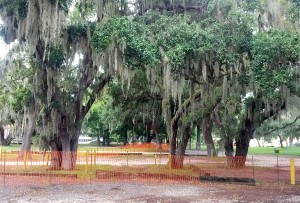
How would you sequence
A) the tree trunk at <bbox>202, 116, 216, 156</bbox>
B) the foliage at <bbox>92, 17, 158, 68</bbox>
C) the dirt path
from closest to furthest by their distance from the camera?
the dirt path → the foliage at <bbox>92, 17, 158, 68</bbox> → the tree trunk at <bbox>202, 116, 216, 156</bbox>

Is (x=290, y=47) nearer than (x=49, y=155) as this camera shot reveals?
Yes

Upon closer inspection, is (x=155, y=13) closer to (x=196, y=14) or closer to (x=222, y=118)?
(x=196, y=14)

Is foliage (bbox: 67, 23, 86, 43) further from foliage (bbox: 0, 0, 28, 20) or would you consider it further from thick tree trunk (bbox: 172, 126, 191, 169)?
thick tree trunk (bbox: 172, 126, 191, 169)

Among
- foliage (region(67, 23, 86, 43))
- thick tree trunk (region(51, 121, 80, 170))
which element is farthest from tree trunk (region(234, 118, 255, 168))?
foliage (region(67, 23, 86, 43))

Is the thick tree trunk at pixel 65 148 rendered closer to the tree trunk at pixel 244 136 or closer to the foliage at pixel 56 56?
the foliage at pixel 56 56

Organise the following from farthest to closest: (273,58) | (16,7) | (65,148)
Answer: (65,148) < (16,7) < (273,58)

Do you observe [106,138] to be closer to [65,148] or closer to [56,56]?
[65,148]

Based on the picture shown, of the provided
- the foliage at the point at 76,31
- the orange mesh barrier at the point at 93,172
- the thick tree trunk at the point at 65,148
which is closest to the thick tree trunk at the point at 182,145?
the orange mesh barrier at the point at 93,172

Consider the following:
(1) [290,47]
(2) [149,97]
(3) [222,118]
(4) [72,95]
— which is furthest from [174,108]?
(1) [290,47]

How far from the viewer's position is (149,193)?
11094mm

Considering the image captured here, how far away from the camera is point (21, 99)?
20.2 meters

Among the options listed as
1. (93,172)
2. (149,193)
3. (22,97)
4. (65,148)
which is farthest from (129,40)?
(22,97)

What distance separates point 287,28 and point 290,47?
3.35 metres

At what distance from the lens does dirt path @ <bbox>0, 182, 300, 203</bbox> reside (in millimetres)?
9914
